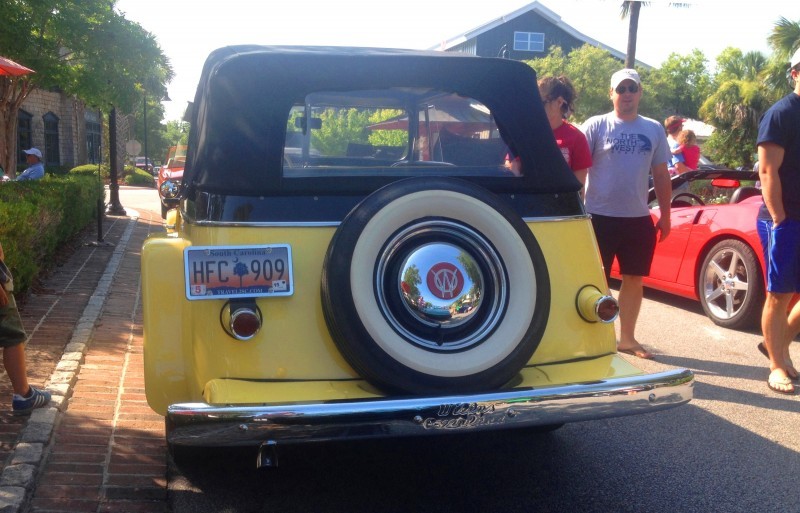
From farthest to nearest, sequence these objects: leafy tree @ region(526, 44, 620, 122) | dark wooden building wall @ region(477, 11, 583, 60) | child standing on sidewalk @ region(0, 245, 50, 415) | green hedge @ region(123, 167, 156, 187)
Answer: dark wooden building wall @ region(477, 11, 583, 60) → green hedge @ region(123, 167, 156, 187) → leafy tree @ region(526, 44, 620, 122) → child standing on sidewalk @ region(0, 245, 50, 415)

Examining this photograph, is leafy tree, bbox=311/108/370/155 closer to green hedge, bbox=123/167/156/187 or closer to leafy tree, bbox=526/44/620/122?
leafy tree, bbox=526/44/620/122

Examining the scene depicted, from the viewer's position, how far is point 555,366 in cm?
333

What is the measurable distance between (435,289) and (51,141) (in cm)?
3816

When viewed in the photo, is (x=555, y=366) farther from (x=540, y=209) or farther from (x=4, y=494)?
(x=4, y=494)

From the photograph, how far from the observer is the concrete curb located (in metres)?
3.23

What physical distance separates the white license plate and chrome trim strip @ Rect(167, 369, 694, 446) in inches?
18.7

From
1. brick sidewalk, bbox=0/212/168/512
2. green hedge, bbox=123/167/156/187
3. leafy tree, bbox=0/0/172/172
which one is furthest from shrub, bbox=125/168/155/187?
brick sidewalk, bbox=0/212/168/512

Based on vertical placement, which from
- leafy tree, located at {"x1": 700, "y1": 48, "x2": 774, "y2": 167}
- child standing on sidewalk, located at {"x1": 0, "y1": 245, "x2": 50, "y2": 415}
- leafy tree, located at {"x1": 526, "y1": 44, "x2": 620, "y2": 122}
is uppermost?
leafy tree, located at {"x1": 526, "y1": 44, "x2": 620, "y2": 122}

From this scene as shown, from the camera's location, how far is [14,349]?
163 inches

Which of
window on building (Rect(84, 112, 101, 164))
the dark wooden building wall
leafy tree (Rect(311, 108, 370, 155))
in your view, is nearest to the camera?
leafy tree (Rect(311, 108, 370, 155))

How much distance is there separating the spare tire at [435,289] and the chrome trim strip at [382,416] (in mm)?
134

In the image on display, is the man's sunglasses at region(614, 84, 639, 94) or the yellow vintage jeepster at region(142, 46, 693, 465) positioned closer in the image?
the yellow vintage jeepster at region(142, 46, 693, 465)

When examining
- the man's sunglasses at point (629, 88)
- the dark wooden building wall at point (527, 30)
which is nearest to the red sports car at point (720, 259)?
the man's sunglasses at point (629, 88)

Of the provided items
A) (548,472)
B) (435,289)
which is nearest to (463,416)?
(435,289)
